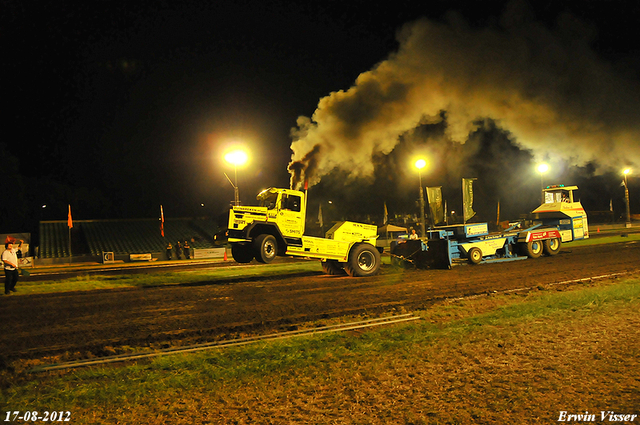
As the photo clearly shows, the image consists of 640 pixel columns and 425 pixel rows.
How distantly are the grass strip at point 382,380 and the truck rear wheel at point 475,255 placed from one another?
34.7ft

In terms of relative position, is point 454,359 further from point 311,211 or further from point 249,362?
point 311,211

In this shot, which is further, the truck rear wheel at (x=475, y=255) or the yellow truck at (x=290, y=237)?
the truck rear wheel at (x=475, y=255)

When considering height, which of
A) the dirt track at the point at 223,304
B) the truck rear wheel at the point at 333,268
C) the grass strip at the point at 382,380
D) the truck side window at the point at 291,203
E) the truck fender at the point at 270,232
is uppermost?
the truck side window at the point at 291,203

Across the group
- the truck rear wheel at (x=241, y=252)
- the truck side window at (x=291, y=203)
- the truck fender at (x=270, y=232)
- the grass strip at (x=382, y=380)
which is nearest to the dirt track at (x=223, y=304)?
the truck rear wheel at (x=241, y=252)

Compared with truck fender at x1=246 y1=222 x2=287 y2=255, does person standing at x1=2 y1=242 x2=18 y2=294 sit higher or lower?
lower

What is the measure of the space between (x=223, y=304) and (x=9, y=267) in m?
8.70

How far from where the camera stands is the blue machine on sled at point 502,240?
60.6 feet

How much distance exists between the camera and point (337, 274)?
1773 cm

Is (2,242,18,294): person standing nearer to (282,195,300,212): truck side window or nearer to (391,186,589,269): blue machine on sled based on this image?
(282,195,300,212): truck side window

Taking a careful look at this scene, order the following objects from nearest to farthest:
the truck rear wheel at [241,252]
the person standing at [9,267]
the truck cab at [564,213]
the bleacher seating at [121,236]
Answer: the person standing at [9,267] → the truck rear wheel at [241,252] → the truck cab at [564,213] → the bleacher seating at [121,236]

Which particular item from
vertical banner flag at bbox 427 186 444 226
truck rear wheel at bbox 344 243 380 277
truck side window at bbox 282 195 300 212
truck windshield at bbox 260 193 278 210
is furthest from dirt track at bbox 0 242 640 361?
vertical banner flag at bbox 427 186 444 226

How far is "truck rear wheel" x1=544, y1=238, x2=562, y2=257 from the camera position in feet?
69.3

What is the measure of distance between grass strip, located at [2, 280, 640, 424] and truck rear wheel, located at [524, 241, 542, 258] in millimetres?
13042

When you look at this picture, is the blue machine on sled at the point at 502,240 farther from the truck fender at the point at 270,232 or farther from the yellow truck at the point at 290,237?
the truck fender at the point at 270,232
